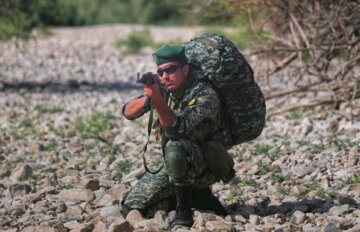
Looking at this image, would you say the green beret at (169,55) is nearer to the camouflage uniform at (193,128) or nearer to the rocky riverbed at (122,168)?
the camouflage uniform at (193,128)

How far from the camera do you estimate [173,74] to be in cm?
499

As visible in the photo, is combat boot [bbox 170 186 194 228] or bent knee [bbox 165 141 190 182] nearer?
bent knee [bbox 165 141 190 182]

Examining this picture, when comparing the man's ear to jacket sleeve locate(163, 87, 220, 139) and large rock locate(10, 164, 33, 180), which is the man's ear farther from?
large rock locate(10, 164, 33, 180)

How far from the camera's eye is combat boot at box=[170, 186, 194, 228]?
5.10 m

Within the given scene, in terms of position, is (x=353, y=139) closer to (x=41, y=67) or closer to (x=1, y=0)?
(x=1, y=0)

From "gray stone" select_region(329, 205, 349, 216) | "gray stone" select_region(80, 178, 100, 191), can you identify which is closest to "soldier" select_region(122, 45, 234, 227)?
"gray stone" select_region(329, 205, 349, 216)

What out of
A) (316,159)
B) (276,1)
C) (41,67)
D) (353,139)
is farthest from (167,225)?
(41,67)

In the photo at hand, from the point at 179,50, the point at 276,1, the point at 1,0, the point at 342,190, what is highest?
the point at 1,0

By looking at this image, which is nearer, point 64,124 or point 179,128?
point 179,128

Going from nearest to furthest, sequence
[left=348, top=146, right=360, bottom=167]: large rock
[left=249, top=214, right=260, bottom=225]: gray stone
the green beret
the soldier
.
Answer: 1. the soldier
2. the green beret
3. [left=249, top=214, right=260, bottom=225]: gray stone
4. [left=348, top=146, right=360, bottom=167]: large rock

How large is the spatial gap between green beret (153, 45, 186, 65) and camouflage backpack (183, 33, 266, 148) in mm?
83

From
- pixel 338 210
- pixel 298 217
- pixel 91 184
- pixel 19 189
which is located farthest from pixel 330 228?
pixel 19 189

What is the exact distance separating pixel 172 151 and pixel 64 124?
4639 mm

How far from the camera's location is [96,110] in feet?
34.3
